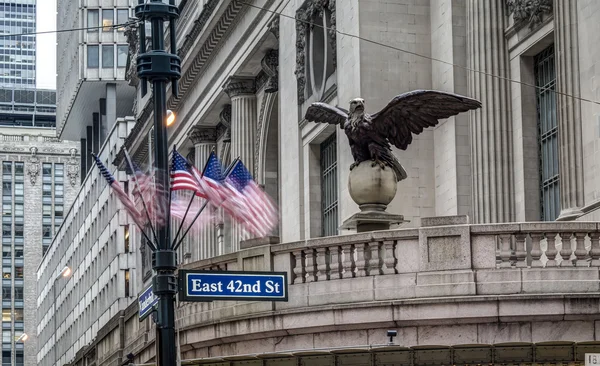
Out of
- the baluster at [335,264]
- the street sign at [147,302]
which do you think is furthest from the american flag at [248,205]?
the baluster at [335,264]

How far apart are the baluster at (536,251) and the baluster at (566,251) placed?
326 millimetres

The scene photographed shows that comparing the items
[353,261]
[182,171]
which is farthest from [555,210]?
[353,261]

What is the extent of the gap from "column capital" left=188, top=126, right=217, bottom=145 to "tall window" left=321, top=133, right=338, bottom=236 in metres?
21.3

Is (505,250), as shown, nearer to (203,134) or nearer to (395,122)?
(395,122)

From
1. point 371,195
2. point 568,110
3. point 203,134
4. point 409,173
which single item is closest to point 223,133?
point 203,134

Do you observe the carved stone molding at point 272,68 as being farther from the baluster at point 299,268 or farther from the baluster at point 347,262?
the baluster at point 347,262

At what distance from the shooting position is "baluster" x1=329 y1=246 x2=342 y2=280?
24.6m

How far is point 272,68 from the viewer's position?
55625mm

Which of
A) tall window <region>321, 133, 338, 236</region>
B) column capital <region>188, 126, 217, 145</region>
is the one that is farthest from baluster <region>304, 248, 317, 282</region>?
column capital <region>188, 126, 217, 145</region>

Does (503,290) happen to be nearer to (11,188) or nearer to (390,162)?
(390,162)

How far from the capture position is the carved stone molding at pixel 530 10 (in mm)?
34875

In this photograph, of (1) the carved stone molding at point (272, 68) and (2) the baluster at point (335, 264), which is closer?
(2) the baluster at point (335, 264)

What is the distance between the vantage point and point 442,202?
38.9 meters

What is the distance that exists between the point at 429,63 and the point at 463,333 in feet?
60.6
